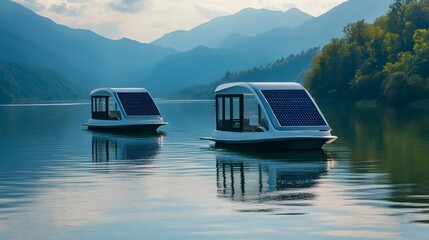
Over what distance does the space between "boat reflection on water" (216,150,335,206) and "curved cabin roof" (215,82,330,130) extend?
1.58 m

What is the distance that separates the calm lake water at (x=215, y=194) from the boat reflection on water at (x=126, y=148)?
11cm

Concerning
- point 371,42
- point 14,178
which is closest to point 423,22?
point 371,42

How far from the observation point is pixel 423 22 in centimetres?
16988

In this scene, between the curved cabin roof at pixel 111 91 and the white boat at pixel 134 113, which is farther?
the curved cabin roof at pixel 111 91

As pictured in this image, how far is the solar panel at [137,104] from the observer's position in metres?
67.1

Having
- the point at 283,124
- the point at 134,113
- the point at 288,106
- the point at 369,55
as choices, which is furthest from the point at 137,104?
the point at 369,55

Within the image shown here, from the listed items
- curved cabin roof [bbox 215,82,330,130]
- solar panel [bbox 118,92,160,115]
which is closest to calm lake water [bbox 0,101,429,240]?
curved cabin roof [bbox 215,82,330,130]

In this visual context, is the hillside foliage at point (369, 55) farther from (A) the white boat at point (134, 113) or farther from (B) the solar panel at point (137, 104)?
(B) the solar panel at point (137, 104)

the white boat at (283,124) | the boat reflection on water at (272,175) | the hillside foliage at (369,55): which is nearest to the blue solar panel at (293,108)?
the white boat at (283,124)

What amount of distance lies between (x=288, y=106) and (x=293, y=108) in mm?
318

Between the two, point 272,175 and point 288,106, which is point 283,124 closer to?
point 288,106

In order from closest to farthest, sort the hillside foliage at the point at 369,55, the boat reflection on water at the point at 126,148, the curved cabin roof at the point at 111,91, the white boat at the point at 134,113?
the boat reflection on water at the point at 126,148 < the white boat at the point at 134,113 < the curved cabin roof at the point at 111,91 < the hillside foliage at the point at 369,55

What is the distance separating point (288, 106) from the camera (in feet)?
140

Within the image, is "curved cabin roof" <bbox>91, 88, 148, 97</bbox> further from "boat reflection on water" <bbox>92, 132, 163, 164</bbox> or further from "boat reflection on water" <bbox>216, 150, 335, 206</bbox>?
"boat reflection on water" <bbox>216, 150, 335, 206</bbox>
